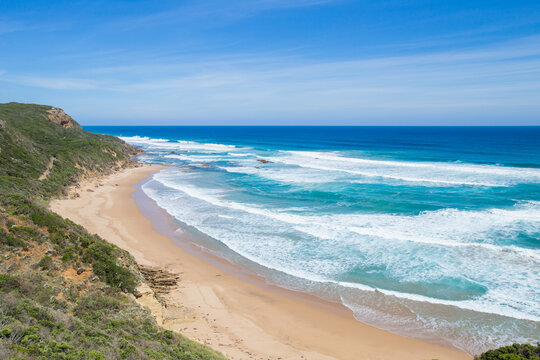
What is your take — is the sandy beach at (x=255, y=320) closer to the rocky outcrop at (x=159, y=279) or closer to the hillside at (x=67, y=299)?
the rocky outcrop at (x=159, y=279)

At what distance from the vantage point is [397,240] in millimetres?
18938

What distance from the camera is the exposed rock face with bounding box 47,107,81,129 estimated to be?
2223 inches

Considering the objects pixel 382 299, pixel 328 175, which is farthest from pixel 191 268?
pixel 328 175

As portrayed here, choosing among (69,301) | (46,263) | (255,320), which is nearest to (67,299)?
(69,301)

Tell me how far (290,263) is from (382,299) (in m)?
4.77

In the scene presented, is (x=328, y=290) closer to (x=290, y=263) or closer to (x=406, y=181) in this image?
(x=290, y=263)

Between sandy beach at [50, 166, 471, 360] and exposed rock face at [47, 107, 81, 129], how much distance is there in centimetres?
4899

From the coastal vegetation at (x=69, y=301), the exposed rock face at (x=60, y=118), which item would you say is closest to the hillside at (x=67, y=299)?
the coastal vegetation at (x=69, y=301)

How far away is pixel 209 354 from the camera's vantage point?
8703 mm

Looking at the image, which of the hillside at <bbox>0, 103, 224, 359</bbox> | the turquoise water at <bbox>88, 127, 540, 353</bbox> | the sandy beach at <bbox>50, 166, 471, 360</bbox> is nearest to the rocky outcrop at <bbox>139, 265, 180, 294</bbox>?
the sandy beach at <bbox>50, 166, 471, 360</bbox>

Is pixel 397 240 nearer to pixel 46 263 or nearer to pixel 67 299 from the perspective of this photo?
pixel 67 299

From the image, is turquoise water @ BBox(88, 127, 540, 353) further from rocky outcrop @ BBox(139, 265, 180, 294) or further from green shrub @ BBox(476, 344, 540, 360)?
rocky outcrop @ BBox(139, 265, 180, 294)

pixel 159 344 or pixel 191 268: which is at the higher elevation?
pixel 159 344

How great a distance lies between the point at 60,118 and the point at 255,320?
199ft
